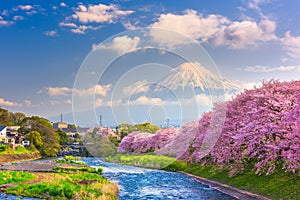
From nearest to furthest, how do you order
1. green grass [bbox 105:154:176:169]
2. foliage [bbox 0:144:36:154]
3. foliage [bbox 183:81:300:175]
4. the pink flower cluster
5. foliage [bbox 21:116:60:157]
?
foliage [bbox 183:81:300:175]
the pink flower cluster
green grass [bbox 105:154:176:169]
foliage [bbox 0:144:36:154]
foliage [bbox 21:116:60:157]

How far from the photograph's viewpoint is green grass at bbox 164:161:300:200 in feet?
68.5

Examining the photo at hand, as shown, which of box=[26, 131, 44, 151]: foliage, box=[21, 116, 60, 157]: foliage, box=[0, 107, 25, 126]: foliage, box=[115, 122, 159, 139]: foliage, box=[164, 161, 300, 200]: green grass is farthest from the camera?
box=[0, 107, 25, 126]: foliage

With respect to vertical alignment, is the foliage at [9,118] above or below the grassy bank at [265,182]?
above

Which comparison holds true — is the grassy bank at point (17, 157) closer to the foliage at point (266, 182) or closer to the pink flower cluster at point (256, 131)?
the pink flower cluster at point (256, 131)

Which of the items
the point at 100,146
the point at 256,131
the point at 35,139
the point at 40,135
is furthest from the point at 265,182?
the point at 40,135

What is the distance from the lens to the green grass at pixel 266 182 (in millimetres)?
20880

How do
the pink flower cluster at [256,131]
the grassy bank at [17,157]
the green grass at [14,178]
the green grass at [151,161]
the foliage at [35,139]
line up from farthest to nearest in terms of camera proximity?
the foliage at [35,139] < the grassy bank at [17,157] < the green grass at [151,161] < the green grass at [14,178] < the pink flower cluster at [256,131]

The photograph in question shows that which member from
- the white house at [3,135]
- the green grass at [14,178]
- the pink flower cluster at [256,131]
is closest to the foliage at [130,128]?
the white house at [3,135]

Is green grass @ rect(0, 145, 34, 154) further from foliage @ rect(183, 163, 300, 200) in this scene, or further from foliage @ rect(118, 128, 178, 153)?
foliage @ rect(183, 163, 300, 200)

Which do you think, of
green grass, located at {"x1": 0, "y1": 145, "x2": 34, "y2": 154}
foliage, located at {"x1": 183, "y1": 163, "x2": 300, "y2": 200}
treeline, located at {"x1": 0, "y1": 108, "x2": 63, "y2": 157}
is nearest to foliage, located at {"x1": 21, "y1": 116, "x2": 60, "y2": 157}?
treeline, located at {"x1": 0, "y1": 108, "x2": 63, "y2": 157}

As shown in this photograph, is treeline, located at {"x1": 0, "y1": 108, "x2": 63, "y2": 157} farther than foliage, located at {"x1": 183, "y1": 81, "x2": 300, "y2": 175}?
Yes

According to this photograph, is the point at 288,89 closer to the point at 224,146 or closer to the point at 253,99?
the point at 253,99

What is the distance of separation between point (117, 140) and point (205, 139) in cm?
5076

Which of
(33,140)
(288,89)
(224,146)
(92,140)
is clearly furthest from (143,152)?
(288,89)
